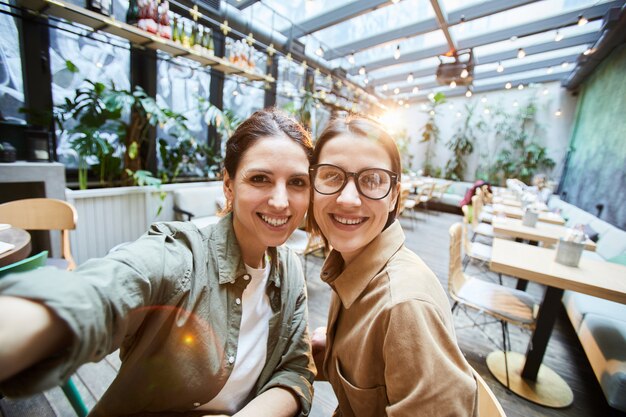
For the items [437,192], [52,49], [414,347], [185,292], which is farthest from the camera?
[437,192]

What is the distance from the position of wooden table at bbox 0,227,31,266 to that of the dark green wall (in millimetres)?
6710

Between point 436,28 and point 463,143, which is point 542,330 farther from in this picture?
point 463,143

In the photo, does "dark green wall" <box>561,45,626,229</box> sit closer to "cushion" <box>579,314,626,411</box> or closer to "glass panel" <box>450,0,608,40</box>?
"glass panel" <box>450,0,608,40</box>

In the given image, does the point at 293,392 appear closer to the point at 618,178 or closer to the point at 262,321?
the point at 262,321

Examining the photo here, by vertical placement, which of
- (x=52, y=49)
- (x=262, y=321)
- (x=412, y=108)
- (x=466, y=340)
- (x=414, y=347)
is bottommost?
(x=466, y=340)

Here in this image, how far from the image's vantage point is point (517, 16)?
5559 mm

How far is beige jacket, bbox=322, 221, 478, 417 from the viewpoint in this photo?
591mm

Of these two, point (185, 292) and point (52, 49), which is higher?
point (52, 49)

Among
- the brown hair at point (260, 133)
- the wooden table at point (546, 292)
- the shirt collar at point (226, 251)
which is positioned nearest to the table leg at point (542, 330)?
the wooden table at point (546, 292)

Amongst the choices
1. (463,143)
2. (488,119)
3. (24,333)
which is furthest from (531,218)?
(488,119)

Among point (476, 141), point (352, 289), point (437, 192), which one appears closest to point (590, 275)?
point (352, 289)

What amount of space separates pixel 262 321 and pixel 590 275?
2.16 metres

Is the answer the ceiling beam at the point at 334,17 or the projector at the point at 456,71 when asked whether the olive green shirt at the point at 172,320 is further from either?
the projector at the point at 456,71

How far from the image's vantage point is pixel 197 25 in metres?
3.71
